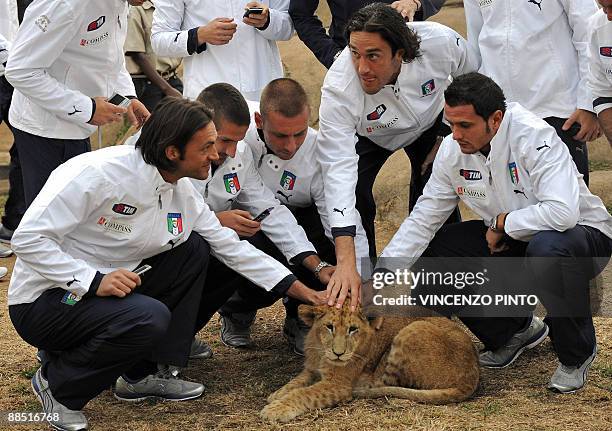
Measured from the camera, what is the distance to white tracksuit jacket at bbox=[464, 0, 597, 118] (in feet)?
18.6

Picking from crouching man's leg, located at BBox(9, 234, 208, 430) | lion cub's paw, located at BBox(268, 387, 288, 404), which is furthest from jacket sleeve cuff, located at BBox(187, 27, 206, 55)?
lion cub's paw, located at BBox(268, 387, 288, 404)

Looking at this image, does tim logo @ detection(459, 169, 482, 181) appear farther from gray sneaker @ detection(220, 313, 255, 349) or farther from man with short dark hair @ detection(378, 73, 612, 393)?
gray sneaker @ detection(220, 313, 255, 349)

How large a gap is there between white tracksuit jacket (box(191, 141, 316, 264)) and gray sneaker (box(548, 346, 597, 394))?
1.45m

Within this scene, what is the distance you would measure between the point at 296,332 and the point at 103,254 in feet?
5.29

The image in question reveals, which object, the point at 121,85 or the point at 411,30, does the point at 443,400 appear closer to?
the point at 411,30

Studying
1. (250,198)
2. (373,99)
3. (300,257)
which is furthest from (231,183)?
(373,99)

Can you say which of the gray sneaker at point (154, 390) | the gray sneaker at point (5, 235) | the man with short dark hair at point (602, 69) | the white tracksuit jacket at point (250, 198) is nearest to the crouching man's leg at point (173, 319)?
the gray sneaker at point (154, 390)

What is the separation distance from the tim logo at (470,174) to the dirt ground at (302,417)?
3.49 feet

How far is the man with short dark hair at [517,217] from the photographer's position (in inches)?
194

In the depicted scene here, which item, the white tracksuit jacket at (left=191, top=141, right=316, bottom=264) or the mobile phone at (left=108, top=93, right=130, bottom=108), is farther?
the mobile phone at (left=108, top=93, right=130, bottom=108)

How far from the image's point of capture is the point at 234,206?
224 inches

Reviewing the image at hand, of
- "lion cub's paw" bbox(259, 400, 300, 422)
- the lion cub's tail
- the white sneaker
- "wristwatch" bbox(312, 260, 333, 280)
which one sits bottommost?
the white sneaker

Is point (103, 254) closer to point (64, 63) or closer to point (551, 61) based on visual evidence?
point (64, 63)

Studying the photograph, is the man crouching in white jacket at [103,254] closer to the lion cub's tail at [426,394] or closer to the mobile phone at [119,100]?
the mobile phone at [119,100]
